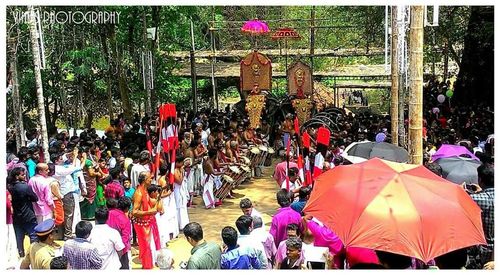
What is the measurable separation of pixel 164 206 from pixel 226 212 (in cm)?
212

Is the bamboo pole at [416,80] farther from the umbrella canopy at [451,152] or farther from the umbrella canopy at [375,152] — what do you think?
the umbrella canopy at [451,152]

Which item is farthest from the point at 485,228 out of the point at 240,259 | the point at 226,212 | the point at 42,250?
the point at 226,212

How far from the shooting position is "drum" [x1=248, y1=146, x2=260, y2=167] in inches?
512

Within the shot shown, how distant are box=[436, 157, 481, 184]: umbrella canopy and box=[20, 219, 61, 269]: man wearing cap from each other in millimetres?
4499

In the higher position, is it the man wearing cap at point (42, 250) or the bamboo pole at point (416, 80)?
the bamboo pole at point (416, 80)

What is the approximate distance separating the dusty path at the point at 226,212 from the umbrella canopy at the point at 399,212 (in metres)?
3.55

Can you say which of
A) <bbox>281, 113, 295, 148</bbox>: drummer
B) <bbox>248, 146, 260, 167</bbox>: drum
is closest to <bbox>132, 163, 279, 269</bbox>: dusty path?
<bbox>248, 146, 260, 167</bbox>: drum

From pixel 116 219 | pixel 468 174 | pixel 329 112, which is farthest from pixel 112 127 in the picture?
pixel 468 174

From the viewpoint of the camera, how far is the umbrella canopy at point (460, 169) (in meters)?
7.32

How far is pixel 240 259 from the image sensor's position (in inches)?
210

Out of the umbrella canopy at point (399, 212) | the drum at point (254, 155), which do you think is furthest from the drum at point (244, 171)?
the umbrella canopy at point (399, 212)

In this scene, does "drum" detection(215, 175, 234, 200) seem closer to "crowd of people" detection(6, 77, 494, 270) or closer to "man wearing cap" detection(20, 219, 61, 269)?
"crowd of people" detection(6, 77, 494, 270)

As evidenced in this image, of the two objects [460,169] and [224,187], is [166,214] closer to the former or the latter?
[224,187]

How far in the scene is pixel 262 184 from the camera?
42.8ft
